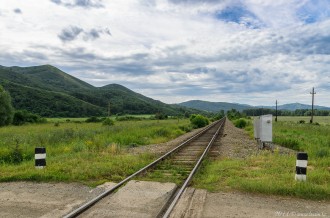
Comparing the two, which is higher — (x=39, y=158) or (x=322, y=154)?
(x=39, y=158)

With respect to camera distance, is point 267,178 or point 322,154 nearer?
point 267,178

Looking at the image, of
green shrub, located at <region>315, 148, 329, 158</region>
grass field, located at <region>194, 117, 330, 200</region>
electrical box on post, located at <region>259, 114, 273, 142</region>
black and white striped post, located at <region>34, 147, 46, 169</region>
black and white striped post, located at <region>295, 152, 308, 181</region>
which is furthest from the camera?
electrical box on post, located at <region>259, 114, 273, 142</region>

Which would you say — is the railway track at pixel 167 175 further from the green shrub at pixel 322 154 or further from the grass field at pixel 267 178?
the green shrub at pixel 322 154

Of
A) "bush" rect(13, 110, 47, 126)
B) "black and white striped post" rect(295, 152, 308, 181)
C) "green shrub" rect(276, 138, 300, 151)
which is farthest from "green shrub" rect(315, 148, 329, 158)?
"bush" rect(13, 110, 47, 126)

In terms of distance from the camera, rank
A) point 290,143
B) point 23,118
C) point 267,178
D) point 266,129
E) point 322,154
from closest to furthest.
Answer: point 267,178
point 322,154
point 266,129
point 290,143
point 23,118

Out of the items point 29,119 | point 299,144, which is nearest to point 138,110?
point 29,119

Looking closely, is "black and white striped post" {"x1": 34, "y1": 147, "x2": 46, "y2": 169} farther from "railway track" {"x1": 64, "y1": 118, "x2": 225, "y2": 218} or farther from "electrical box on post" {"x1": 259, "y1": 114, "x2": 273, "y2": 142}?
"electrical box on post" {"x1": 259, "y1": 114, "x2": 273, "y2": 142}

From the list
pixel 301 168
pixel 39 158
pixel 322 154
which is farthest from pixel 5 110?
pixel 301 168

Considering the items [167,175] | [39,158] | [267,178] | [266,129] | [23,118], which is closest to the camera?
[267,178]

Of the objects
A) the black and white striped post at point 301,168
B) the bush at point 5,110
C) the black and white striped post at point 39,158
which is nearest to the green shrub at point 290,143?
the black and white striped post at point 301,168

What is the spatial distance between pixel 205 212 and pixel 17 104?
13514cm

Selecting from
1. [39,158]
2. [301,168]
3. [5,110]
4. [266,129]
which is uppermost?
[5,110]

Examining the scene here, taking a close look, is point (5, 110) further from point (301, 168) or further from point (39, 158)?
point (301, 168)

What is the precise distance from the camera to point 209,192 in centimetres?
726
